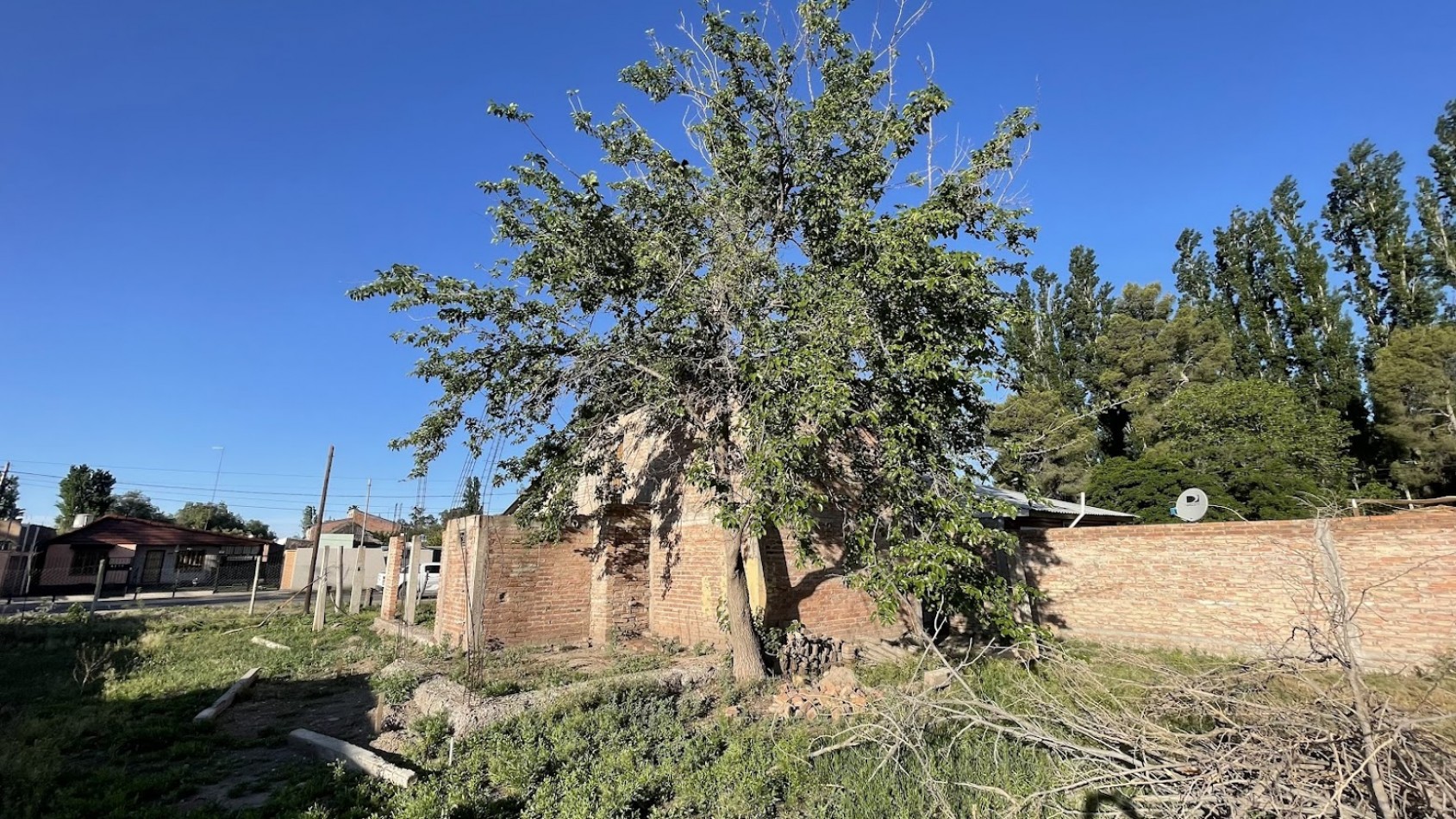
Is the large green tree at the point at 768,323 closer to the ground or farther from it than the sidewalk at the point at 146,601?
farther from it

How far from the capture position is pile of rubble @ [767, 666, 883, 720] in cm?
684

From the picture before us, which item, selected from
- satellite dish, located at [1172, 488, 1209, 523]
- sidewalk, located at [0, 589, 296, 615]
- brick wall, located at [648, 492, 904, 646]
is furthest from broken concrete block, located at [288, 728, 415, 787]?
sidewalk, located at [0, 589, 296, 615]

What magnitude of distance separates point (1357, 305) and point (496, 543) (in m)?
39.9

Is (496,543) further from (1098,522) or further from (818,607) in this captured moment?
(1098,522)

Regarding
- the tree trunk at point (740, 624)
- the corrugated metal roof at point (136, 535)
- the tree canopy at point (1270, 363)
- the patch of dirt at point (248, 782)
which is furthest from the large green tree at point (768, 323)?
the corrugated metal roof at point (136, 535)

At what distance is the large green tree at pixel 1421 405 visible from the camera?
920 inches

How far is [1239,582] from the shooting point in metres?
10.2

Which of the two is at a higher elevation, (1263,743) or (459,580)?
(459,580)

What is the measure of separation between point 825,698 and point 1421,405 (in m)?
30.5

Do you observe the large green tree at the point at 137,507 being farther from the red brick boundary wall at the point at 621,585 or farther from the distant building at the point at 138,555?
the red brick boundary wall at the point at 621,585

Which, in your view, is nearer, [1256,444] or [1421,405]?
[1256,444]

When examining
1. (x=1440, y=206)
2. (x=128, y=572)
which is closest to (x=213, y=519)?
(x=128, y=572)

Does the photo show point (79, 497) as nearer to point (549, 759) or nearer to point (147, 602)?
point (147, 602)

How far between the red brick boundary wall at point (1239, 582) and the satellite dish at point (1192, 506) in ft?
6.42
